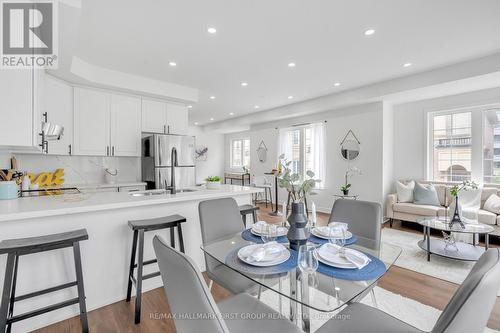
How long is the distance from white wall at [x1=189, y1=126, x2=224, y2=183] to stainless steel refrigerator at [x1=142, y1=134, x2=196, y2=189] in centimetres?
451

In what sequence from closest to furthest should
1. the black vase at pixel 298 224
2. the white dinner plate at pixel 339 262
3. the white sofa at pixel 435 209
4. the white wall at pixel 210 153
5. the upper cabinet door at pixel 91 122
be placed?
the white dinner plate at pixel 339 262, the black vase at pixel 298 224, the white sofa at pixel 435 209, the upper cabinet door at pixel 91 122, the white wall at pixel 210 153

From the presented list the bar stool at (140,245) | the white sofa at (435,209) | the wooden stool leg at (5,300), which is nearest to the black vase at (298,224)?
the bar stool at (140,245)

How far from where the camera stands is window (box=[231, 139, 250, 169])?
882 centimetres

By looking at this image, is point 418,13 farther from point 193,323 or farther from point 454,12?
point 193,323

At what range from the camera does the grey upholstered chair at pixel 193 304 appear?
79 cm

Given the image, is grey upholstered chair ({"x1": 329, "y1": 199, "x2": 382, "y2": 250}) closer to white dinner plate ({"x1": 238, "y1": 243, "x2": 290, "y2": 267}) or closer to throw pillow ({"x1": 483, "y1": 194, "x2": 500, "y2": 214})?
white dinner plate ({"x1": 238, "y1": 243, "x2": 290, "y2": 267})

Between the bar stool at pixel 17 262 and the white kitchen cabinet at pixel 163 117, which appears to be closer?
the bar stool at pixel 17 262

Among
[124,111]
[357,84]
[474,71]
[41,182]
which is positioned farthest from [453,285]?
[41,182]

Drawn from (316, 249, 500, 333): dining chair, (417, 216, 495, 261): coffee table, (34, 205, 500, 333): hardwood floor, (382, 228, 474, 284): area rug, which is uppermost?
(316, 249, 500, 333): dining chair

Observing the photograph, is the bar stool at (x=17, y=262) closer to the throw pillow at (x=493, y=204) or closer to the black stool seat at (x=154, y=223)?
the black stool seat at (x=154, y=223)

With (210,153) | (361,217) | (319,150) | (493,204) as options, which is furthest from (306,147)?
(361,217)

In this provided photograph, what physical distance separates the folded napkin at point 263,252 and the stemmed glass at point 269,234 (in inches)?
6.2

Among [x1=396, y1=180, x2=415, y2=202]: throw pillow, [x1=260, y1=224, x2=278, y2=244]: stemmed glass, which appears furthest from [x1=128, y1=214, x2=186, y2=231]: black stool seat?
[x1=396, y1=180, x2=415, y2=202]: throw pillow

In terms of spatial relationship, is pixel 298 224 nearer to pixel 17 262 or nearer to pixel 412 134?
pixel 17 262
